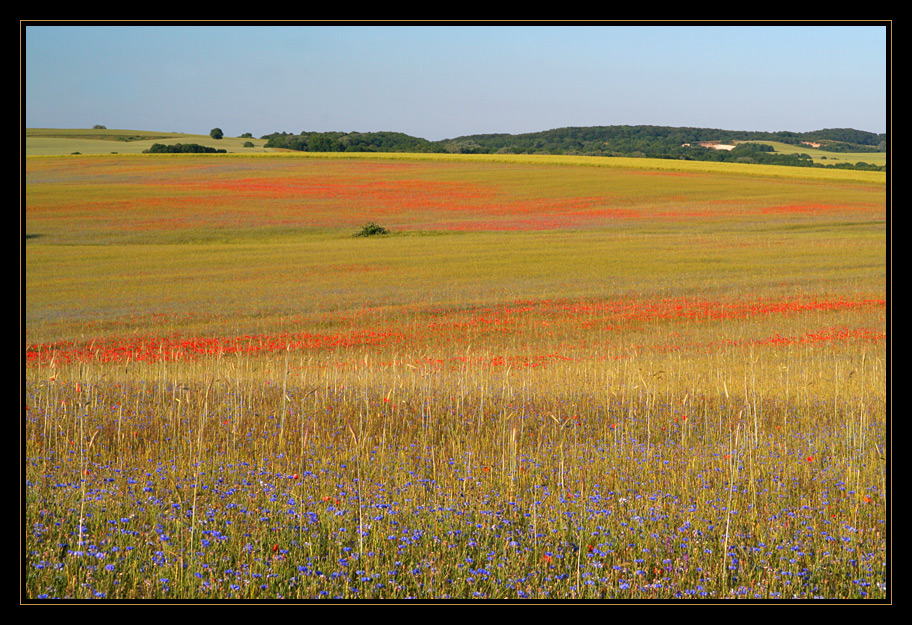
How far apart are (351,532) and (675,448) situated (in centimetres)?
399

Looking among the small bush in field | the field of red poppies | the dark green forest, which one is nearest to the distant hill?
the dark green forest

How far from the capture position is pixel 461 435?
8227 millimetres

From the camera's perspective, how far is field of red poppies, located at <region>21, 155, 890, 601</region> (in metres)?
4.57

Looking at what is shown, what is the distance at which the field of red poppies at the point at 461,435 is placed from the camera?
457 centimetres

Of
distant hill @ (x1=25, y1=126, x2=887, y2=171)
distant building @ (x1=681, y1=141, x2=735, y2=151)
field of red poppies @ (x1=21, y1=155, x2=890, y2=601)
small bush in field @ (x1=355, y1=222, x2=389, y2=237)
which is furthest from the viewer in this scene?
distant building @ (x1=681, y1=141, x2=735, y2=151)

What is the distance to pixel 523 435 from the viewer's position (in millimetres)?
8367

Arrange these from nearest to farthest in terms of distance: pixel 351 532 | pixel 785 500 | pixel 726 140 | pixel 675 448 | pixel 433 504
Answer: pixel 351 532 → pixel 433 504 → pixel 785 500 → pixel 675 448 → pixel 726 140

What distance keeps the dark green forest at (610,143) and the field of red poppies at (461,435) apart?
6480 cm

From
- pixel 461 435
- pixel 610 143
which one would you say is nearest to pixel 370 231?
pixel 461 435

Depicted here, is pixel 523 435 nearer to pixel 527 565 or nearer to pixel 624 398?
pixel 624 398

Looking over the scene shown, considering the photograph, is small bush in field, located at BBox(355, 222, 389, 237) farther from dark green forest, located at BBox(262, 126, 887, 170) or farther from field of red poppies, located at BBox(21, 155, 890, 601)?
dark green forest, located at BBox(262, 126, 887, 170)

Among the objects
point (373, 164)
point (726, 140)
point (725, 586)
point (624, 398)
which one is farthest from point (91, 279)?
point (726, 140)

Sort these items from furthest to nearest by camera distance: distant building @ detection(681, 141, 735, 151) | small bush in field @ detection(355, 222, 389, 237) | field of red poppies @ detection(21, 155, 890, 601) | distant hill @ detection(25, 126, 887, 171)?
1. distant building @ detection(681, 141, 735, 151)
2. distant hill @ detection(25, 126, 887, 171)
3. small bush in field @ detection(355, 222, 389, 237)
4. field of red poppies @ detection(21, 155, 890, 601)

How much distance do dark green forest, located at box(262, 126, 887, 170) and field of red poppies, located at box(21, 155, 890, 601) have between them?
6480 centimetres
